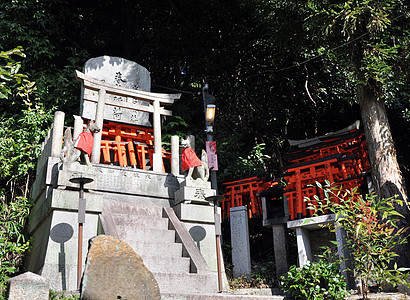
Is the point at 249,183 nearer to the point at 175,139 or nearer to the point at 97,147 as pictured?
the point at 175,139

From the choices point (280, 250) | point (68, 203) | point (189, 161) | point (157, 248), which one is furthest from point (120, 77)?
point (280, 250)

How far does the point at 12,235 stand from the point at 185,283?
501 cm

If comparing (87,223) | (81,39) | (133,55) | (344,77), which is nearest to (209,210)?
(87,223)

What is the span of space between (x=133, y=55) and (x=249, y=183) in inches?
348

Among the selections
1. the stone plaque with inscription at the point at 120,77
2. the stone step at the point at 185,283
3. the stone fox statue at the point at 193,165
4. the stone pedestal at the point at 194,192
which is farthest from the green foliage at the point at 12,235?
the stone plaque with inscription at the point at 120,77

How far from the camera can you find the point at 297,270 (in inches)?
303

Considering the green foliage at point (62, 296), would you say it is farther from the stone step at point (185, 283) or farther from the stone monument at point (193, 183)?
the stone monument at point (193, 183)

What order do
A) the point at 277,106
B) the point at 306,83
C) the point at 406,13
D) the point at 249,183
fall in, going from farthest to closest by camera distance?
the point at 277,106, the point at 306,83, the point at 249,183, the point at 406,13

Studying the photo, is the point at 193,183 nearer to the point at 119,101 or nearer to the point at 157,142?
the point at 157,142

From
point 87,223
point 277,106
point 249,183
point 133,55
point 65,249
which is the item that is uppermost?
point 133,55

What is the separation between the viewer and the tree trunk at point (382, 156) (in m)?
9.02

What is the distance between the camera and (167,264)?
763cm

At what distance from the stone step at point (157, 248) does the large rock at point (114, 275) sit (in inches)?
108

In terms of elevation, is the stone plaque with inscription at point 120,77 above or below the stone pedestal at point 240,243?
above
